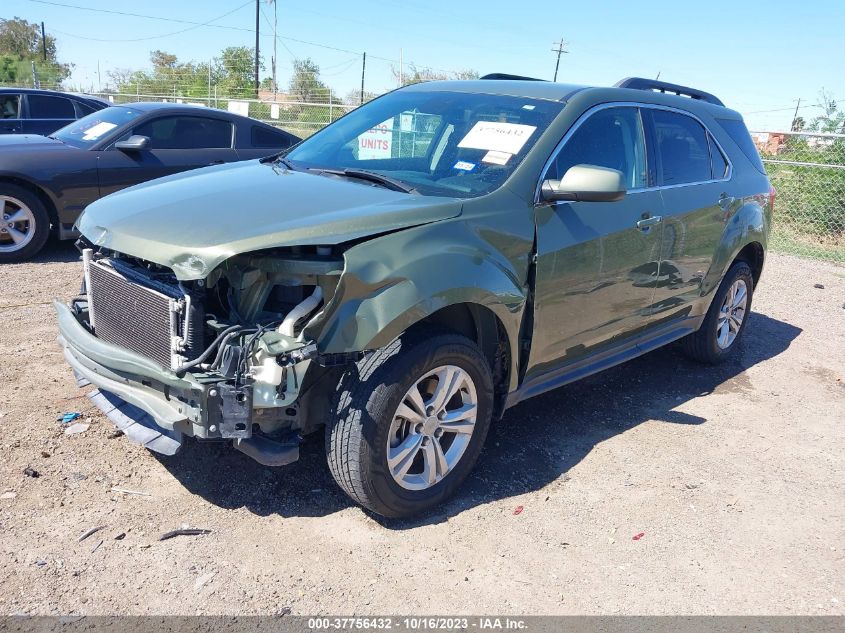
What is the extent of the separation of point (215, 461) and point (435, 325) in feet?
4.52

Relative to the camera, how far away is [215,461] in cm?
356

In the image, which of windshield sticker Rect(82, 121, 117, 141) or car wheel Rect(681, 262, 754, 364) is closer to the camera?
car wheel Rect(681, 262, 754, 364)

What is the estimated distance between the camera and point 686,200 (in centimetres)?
450

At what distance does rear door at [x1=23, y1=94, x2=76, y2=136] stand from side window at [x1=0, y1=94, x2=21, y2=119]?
0.39 ft

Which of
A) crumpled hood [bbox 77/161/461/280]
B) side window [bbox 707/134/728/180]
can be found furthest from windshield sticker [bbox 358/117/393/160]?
side window [bbox 707/134/728/180]

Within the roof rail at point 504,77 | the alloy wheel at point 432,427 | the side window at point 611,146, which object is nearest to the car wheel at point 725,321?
the side window at point 611,146

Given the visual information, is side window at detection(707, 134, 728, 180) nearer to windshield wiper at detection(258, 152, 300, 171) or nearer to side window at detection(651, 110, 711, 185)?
side window at detection(651, 110, 711, 185)

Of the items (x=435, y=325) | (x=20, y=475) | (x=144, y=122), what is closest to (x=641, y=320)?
(x=435, y=325)

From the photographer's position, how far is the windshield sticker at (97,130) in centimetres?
751

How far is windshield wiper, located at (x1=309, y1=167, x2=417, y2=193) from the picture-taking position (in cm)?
335

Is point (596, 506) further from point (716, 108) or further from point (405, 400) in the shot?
point (716, 108)

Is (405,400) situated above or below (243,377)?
below

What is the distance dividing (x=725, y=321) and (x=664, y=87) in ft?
6.17

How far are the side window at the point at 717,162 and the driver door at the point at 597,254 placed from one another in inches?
38.0
